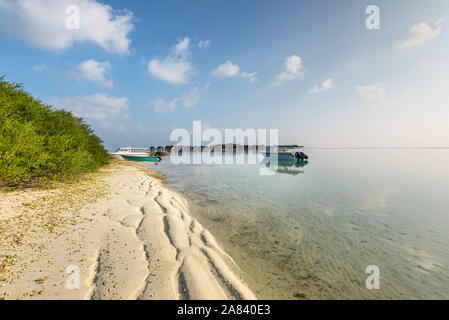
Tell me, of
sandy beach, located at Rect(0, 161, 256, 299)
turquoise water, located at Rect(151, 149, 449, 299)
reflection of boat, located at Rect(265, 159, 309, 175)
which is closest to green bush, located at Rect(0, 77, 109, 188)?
sandy beach, located at Rect(0, 161, 256, 299)

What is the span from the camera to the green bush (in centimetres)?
813

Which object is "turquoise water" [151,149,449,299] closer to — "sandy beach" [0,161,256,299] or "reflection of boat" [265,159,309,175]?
"sandy beach" [0,161,256,299]

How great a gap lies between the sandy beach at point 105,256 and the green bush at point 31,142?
1.79m

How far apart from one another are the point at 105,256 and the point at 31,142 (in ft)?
31.6

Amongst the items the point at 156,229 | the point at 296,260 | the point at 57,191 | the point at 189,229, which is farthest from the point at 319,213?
the point at 57,191

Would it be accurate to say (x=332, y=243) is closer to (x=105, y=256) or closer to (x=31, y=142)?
(x=105, y=256)

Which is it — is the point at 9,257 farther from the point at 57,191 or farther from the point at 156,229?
the point at 57,191

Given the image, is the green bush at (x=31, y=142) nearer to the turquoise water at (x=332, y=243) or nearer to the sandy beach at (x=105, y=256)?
the sandy beach at (x=105, y=256)

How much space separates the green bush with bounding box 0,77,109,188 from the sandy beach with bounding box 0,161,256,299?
179 centimetres

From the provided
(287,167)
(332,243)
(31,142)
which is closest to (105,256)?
(332,243)

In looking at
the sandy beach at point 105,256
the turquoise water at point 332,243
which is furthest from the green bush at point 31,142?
the turquoise water at point 332,243

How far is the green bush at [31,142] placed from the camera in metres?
8.13

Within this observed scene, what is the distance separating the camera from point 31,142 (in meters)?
9.33
